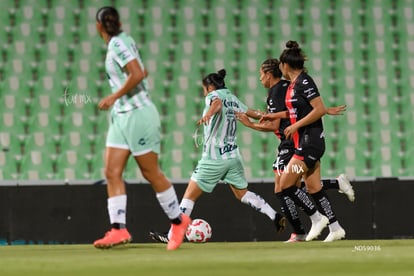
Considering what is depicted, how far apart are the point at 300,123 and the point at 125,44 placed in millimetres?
2337

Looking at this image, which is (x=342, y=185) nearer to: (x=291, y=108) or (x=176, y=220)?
(x=291, y=108)

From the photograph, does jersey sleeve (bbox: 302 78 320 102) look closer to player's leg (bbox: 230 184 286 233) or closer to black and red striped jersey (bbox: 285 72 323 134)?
black and red striped jersey (bbox: 285 72 323 134)

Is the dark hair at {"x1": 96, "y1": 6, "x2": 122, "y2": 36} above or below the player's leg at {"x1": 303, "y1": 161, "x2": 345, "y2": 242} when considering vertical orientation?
above

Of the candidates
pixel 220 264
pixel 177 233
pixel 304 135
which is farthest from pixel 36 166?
pixel 220 264

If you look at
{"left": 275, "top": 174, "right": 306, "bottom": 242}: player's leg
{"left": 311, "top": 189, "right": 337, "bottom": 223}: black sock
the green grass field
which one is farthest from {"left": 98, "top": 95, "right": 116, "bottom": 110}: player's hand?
{"left": 311, "top": 189, "right": 337, "bottom": 223}: black sock

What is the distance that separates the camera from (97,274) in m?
5.11

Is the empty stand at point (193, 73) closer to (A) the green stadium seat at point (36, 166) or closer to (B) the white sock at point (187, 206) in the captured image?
(A) the green stadium seat at point (36, 166)

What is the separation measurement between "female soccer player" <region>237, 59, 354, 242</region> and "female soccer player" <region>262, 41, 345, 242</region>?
0.21 meters

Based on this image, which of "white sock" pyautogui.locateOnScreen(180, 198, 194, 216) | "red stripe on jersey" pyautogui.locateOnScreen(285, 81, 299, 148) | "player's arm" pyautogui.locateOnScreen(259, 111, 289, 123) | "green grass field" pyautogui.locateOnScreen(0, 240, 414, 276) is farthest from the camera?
"player's arm" pyautogui.locateOnScreen(259, 111, 289, 123)

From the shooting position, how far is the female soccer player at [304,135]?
8.44 m

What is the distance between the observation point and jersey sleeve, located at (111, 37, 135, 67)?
21.7ft

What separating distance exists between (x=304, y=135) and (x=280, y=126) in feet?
2.35

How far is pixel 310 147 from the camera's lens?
336 inches

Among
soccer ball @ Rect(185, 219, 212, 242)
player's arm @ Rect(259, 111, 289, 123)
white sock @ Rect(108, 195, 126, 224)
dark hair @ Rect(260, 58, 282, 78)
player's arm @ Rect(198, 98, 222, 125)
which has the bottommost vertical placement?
soccer ball @ Rect(185, 219, 212, 242)
